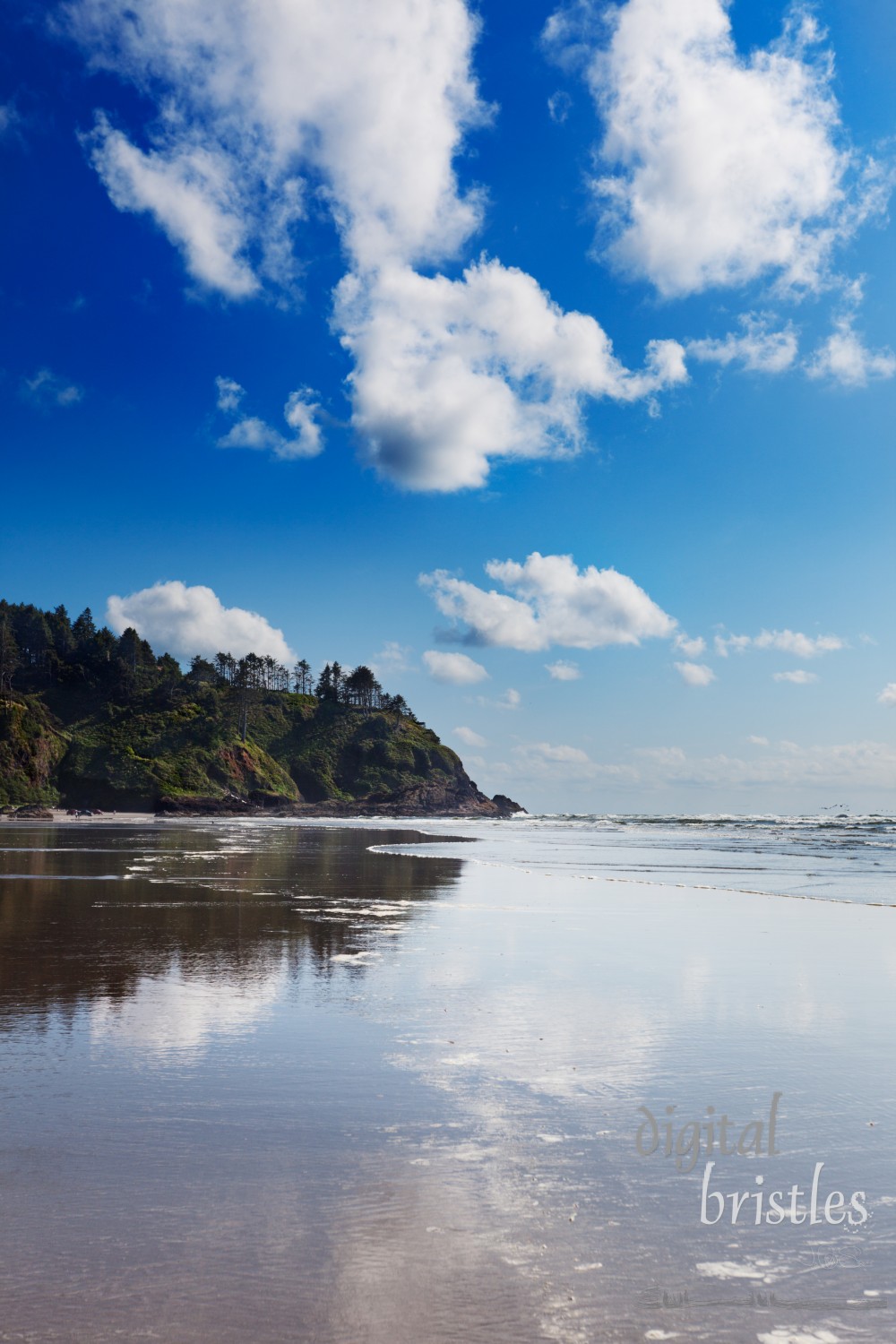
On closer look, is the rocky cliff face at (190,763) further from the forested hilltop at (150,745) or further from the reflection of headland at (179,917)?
the reflection of headland at (179,917)

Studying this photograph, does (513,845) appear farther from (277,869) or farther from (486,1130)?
(486,1130)

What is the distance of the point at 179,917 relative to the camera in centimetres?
1705

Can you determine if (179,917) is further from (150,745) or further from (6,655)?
(6,655)

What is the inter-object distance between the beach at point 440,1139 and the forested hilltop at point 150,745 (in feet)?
392

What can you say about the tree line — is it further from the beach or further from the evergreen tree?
the beach

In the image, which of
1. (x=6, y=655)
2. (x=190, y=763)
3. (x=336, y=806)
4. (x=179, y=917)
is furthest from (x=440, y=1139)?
(x=6, y=655)

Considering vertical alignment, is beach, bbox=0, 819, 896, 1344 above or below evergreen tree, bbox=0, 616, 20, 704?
below

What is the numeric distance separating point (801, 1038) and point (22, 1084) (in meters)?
7.38

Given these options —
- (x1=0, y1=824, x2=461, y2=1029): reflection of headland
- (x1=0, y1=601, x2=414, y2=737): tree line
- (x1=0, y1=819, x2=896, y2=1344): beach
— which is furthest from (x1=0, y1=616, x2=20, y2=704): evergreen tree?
(x1=0, y1=819, x2=896, y2=1344): beach

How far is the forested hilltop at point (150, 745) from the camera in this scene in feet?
430

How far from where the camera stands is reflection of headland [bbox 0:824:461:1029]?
11.2m

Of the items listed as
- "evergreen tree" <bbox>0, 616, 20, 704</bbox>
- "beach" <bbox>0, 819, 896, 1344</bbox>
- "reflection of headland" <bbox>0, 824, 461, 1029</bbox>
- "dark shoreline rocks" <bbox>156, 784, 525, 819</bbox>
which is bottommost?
"dark shoreline rocks" <bbox>156, 784, 525, 819</bbox>

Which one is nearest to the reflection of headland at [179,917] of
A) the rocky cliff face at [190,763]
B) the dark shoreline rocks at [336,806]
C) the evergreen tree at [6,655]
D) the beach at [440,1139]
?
the beach at [440,1139]

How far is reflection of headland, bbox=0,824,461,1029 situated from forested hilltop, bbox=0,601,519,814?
99.6 meters
